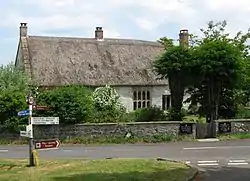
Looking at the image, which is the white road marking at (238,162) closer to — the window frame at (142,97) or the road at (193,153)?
the road at (193,153)

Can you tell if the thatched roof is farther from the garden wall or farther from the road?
the road

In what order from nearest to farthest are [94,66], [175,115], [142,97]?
[175,115] → [142,97] → [94,66]

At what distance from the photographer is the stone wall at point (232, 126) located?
3456cm

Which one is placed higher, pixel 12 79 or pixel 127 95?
pixel 12 79

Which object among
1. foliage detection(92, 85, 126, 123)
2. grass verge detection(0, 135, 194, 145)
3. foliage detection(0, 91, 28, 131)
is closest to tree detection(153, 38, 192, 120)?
foliage detection(92, 85, 126, 123)

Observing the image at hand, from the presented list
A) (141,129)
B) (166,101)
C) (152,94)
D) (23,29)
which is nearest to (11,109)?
(141,129)

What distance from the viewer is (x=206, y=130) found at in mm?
34406

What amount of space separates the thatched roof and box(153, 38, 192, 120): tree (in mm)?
13227

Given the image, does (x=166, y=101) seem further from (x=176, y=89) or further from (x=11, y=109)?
(x=11, y=109)

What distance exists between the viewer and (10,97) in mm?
35781

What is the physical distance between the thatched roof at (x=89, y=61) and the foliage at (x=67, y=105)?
54.1ft

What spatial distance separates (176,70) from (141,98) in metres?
15.7

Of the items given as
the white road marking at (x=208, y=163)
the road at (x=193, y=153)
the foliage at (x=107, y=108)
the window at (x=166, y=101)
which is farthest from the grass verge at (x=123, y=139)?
the window at (x=166, y=101)

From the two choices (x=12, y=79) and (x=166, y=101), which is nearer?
(x=12, y=79)
